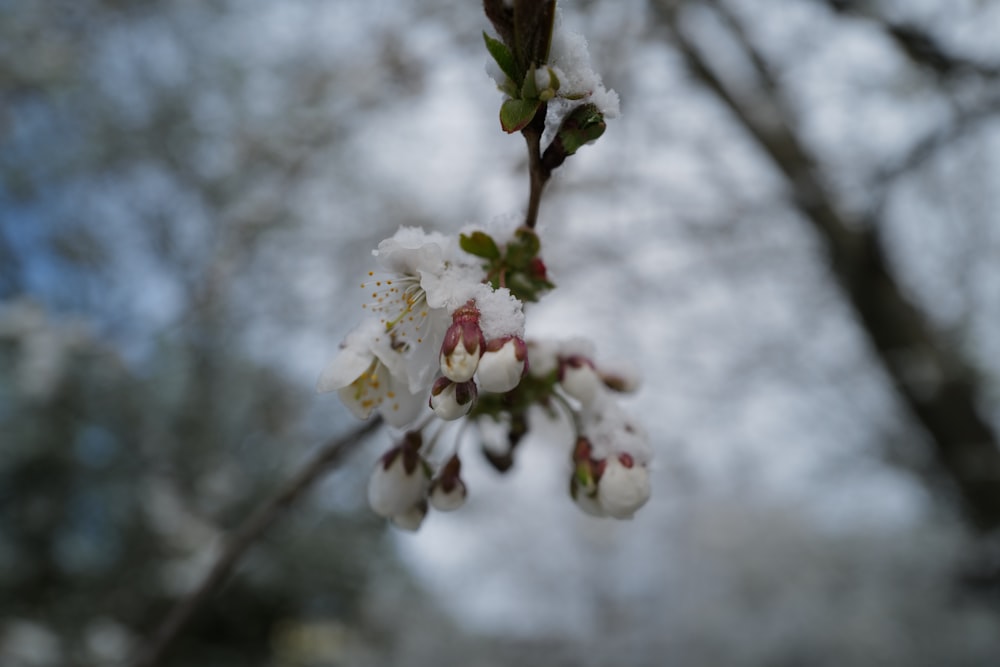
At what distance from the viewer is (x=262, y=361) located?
11.8 ft

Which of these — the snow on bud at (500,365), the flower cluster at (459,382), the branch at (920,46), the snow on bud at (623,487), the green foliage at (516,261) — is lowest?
the snow on bud at (623,487)

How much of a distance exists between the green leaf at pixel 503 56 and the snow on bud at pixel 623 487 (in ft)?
1.23

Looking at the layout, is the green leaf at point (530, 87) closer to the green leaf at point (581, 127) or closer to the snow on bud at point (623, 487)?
the green leaf at point (581, 127)

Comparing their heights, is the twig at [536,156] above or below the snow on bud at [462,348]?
above

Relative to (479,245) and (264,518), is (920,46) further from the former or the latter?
(264,518)

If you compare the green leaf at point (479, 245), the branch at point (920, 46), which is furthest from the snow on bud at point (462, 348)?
the branch at point (920, 46)

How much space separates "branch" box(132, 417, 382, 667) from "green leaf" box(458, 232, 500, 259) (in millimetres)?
196

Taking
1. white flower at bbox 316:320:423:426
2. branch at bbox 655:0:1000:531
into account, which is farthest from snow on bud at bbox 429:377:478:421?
branch at bbox 655:0:1000:531

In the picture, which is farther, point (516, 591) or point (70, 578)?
point (516, 591)

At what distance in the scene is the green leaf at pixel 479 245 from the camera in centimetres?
59

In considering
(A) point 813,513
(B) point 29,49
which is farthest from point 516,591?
(B) point 29,49

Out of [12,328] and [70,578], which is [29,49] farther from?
[70,578]

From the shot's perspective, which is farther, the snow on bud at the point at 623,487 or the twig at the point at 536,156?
the snow on bud at the point at 623,487

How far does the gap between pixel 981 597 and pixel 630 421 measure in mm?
3102
